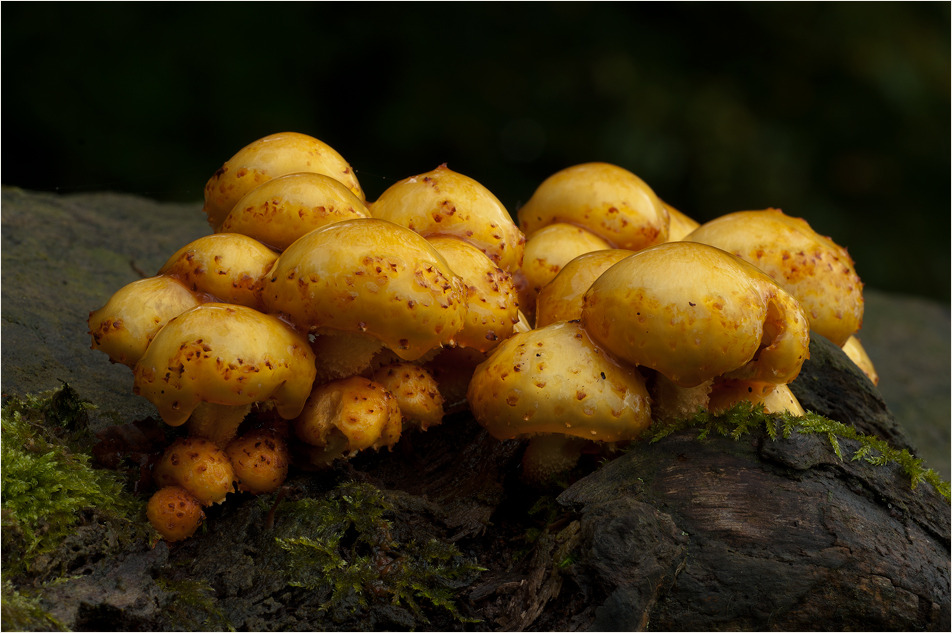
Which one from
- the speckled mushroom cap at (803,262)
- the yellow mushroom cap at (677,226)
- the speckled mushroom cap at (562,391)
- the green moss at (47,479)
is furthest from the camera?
the yellow mushroom cap at (677,226)

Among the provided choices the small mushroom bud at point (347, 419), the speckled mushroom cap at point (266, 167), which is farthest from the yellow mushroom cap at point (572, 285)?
the speckled mushroom cap at point (266, 167)

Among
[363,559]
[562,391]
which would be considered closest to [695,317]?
[562,391]

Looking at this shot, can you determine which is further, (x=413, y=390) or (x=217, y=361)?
(x=413, y=390)

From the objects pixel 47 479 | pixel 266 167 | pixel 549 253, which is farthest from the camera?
pixel 549 253

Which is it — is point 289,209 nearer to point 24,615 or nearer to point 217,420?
point 217,420

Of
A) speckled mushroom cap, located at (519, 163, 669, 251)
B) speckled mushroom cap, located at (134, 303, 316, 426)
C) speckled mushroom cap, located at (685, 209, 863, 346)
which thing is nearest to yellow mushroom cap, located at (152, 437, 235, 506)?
speckled mushroom cap, located at (134, 303, 316, 426)

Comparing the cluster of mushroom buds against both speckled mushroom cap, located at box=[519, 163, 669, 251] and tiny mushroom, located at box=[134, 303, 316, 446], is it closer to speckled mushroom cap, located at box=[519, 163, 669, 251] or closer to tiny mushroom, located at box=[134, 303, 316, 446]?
tiny mushroom, located at box=[134, 303, 316, 446]

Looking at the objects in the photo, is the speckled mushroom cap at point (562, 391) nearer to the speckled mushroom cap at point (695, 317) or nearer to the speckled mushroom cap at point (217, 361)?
the speckled mushroom cap at point (695, 317)
